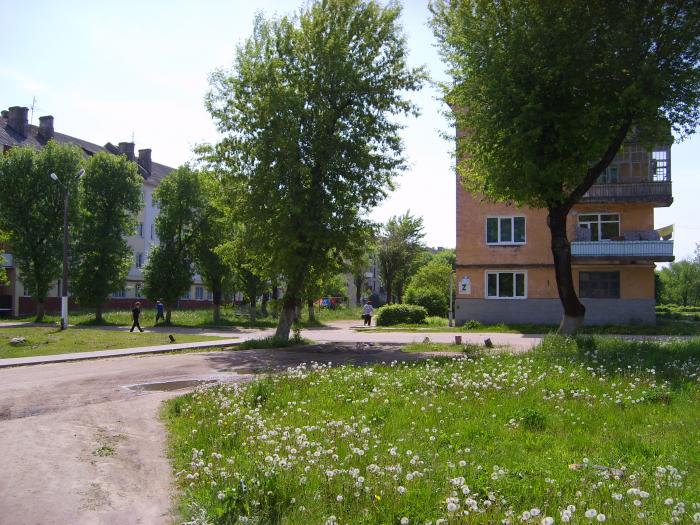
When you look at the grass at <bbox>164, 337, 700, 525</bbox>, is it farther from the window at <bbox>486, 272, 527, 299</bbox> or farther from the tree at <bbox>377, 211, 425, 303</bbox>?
the tree at <bbox>377, 211, 425, 303</bbox>

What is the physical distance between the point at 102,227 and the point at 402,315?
22354 millimetres

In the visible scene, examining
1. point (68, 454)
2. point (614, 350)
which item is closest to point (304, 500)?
point (68, 454)

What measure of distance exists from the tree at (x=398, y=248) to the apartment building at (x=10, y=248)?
64.3ft

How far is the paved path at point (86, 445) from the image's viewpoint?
5.36m

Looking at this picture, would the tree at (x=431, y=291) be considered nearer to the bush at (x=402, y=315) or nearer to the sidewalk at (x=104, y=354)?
the bush at (x=402, y=315)

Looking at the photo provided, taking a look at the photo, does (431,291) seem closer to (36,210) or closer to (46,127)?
(36,210)

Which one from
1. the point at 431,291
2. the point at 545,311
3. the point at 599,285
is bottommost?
the point at 545,311

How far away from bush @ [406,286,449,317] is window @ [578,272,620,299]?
1524 centimetres

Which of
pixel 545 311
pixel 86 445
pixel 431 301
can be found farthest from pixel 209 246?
pixel 86 445

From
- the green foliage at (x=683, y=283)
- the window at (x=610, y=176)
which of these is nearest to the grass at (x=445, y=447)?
the window at (x=610, y=176)

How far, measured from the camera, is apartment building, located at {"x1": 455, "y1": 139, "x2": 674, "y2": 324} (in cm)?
3356

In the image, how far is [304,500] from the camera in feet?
16.0

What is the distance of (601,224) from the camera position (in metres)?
35.7

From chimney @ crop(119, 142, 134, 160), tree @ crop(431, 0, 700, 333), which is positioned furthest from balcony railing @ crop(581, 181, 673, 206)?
chimney @ crop(119, 142, 134, 160)
